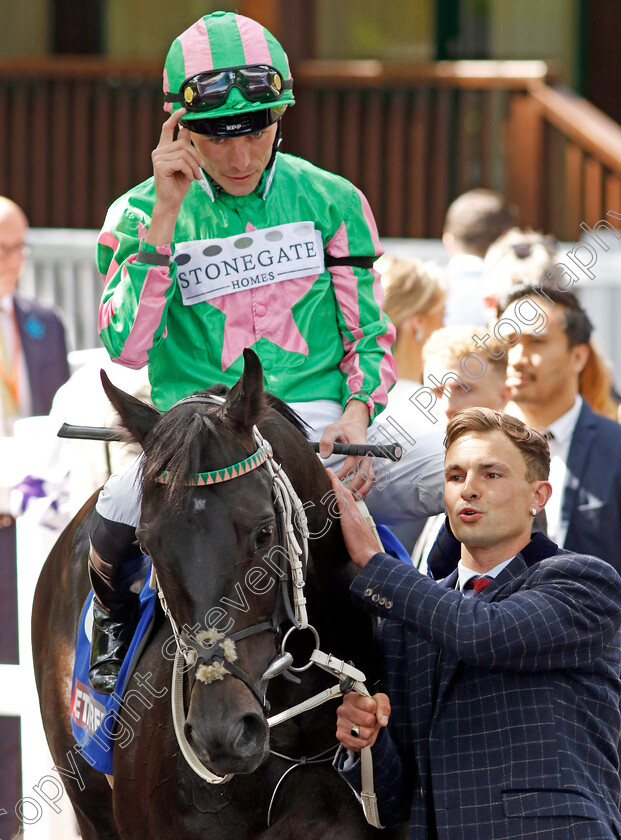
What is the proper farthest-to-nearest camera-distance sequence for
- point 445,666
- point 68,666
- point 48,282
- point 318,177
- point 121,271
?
point 48,282 < point 68,666 < point 318,177 < point 121,271 < point 445,666

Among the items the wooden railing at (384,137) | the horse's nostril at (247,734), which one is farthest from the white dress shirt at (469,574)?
the wooden railing at (384,137)

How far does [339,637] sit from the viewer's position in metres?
3.15

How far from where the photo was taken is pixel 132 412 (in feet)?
9.37

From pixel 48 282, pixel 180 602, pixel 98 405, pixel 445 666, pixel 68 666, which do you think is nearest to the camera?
pixel 180 602

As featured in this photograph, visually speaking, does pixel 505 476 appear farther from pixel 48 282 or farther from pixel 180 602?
pixel 48 282

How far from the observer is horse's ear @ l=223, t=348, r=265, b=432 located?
9.02ft

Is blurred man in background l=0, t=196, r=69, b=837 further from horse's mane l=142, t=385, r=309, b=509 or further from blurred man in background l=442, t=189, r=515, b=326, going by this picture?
horse's mane l=142, t=385, r=309, b=509

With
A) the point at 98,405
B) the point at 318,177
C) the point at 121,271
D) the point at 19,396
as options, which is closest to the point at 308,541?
the point at 121,271

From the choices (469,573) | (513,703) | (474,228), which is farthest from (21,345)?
(513,703)

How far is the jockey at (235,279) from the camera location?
3.25 meters

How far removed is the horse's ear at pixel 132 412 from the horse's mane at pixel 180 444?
4 centimetres

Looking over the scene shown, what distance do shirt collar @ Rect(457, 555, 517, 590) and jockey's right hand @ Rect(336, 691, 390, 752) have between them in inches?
13.5

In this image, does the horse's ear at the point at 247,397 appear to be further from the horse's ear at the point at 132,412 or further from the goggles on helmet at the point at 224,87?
the goggles on helmet at the point at 224,87

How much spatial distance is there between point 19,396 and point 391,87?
4.31m
